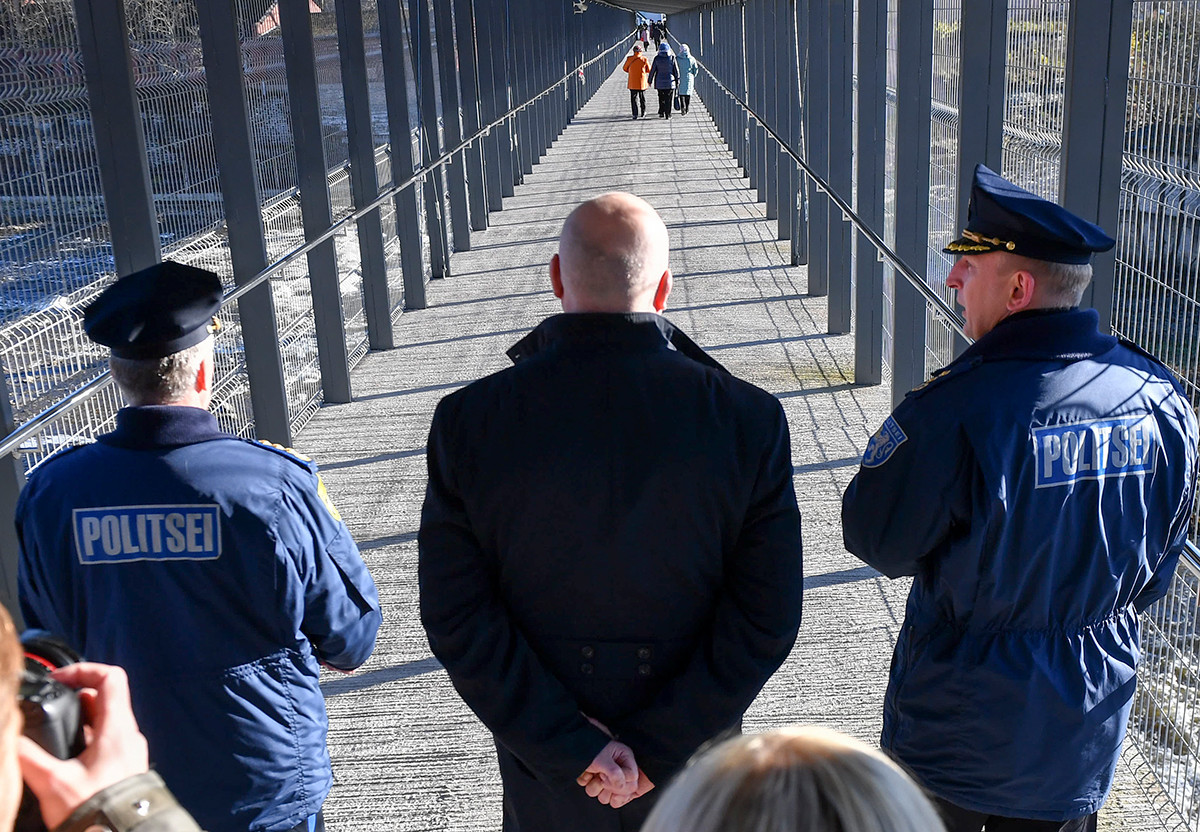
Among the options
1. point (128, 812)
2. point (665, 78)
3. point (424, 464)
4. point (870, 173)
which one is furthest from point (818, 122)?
point (665, 78)

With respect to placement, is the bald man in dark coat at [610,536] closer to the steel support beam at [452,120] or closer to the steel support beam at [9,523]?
the steel support beam at [9,523]

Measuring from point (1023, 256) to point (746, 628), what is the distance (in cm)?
88

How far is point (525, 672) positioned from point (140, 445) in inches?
30.3

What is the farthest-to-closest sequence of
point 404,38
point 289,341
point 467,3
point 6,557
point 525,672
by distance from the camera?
point 467,3, point 404,38, point 289,341, point 6,557, point 525,672

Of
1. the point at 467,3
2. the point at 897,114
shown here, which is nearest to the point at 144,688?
the point at 897,114

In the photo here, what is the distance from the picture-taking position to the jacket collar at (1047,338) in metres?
2.16

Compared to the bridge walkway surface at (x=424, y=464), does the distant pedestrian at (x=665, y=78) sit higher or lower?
higher

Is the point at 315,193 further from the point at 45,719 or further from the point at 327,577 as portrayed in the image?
the point at 45,719

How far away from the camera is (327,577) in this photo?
217cm

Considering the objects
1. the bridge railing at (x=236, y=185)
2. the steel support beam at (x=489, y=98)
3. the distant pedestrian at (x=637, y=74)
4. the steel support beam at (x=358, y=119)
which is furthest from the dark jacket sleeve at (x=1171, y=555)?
the distant pedestrian at (x=637, y=74)

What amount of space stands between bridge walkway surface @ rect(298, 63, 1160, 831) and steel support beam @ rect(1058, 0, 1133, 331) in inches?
59.7

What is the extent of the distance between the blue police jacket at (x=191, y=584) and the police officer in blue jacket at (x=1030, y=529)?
42.7 inches

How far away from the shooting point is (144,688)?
206cm

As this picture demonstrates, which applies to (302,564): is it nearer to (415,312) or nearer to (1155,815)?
(1155,815)
